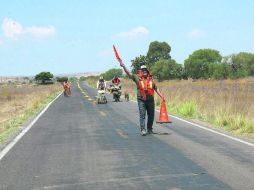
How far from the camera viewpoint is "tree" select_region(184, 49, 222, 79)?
4248 inches

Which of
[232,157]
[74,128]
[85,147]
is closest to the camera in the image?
[232,157]

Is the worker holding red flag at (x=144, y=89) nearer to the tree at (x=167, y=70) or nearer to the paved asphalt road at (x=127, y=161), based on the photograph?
the paved asphalt road at (x=127, y=161)

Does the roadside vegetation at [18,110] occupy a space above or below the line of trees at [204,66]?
below

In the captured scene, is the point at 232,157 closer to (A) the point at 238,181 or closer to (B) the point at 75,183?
(A) the point at 238,181

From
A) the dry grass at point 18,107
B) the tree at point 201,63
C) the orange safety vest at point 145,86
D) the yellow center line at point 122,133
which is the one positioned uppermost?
the tree at point 201,63

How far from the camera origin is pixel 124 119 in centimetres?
2122

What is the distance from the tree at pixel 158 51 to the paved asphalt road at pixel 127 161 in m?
111

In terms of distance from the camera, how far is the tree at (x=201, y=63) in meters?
108

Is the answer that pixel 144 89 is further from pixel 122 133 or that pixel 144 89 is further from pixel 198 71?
pixel 198 71

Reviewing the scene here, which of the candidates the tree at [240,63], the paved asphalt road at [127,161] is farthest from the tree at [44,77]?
the paved asphalt road at [127,161]

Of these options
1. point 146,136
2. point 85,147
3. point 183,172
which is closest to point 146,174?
point 183,172

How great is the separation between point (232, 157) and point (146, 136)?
4494 mm

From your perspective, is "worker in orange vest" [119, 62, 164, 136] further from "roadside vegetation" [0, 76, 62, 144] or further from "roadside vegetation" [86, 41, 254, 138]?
"roadside vegetation" [86, 41, 254, 138]

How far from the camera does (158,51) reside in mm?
128375
